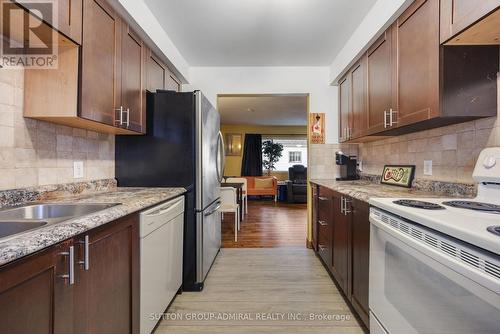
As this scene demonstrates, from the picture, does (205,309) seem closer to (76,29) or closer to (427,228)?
(427,228)

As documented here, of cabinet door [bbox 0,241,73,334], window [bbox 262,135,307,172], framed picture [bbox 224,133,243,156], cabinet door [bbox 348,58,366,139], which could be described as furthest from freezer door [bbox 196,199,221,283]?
window [bbox 262,135,307,172]

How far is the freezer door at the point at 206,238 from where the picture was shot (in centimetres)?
208

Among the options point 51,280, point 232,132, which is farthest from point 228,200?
point 232,132

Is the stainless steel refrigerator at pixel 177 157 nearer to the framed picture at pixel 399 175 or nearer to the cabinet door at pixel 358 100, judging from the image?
the cabinet door at pixel 358 100

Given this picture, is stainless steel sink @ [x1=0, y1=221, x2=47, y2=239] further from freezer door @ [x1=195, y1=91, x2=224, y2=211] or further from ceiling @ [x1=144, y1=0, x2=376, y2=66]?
ceiling @ [x1=144, y1=0, x2=376, y2=66]

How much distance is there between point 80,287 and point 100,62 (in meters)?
1.23

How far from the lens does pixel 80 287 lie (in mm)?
896

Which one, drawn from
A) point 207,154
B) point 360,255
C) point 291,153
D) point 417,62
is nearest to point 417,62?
point 417,62

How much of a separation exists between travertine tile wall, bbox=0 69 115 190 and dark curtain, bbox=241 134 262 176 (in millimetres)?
6201

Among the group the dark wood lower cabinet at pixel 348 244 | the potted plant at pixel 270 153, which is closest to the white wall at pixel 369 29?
the dark wood lower cabinet at pixel 348 244

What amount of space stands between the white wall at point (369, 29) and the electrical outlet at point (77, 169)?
2338mm

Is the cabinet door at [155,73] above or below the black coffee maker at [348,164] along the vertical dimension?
above

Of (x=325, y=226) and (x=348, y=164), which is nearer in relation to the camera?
(x=325, y=226)

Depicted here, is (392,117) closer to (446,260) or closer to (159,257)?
(446,260)
